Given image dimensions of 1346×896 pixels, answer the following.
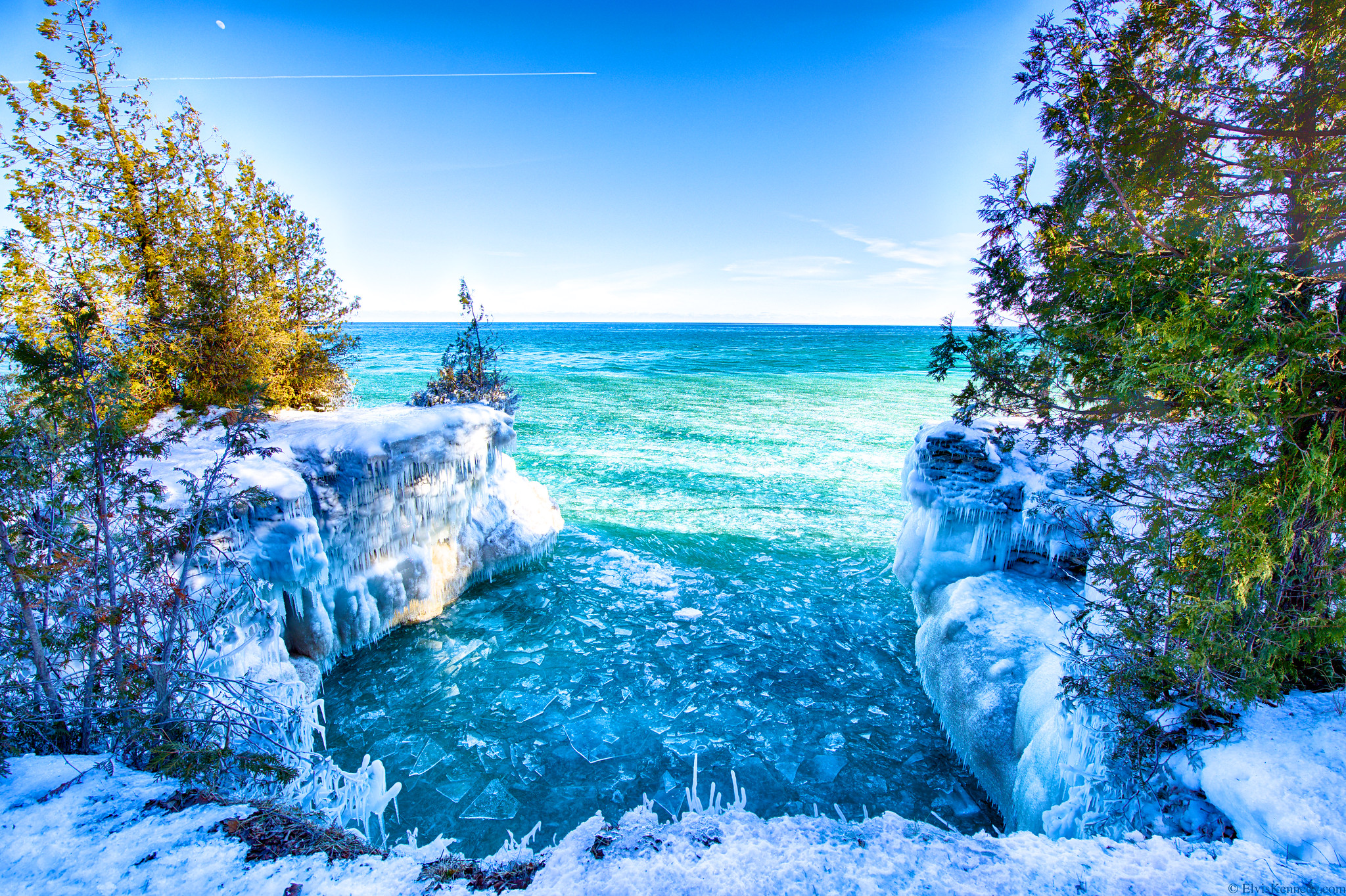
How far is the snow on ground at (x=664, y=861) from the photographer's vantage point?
2.67 meters

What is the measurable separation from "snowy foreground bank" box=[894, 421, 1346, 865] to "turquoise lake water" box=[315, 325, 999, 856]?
84cm

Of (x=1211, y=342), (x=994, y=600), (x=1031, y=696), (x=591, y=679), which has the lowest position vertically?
(x=591, y=679)

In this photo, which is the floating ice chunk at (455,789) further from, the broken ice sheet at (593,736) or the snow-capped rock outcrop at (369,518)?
the snow-capped rock outcrop at (369,518)

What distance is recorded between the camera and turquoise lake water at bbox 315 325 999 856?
249 inches

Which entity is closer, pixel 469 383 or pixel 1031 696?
pixel 1031 696

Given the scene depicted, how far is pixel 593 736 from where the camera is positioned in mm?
7152

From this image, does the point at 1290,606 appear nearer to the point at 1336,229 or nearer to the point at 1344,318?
the point at 1344,318

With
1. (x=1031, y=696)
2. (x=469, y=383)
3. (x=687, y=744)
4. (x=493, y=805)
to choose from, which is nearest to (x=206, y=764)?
(x=493, y=805)

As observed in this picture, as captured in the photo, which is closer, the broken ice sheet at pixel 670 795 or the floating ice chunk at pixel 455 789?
the broken ice sheet at pixel 670 795

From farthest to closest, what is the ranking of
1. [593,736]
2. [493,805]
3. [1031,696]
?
[593,736], [493,805], [1031,696]

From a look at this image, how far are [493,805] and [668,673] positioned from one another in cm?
318

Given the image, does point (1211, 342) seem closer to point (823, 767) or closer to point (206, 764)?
point (823, 767)

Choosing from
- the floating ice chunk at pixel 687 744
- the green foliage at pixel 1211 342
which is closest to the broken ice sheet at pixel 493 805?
the floating ice chunk at pixel 687 744

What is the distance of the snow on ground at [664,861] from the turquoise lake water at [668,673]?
3346mm
